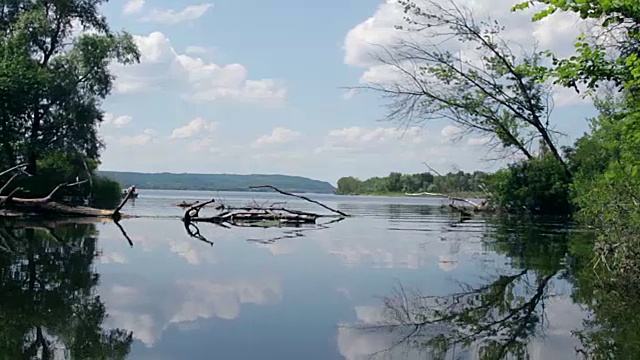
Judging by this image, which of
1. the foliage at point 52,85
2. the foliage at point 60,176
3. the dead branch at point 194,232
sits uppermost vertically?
the foliage at point 52,85

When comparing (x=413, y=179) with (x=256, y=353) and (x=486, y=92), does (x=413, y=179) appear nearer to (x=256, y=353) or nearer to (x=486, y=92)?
(x=486, y=92)

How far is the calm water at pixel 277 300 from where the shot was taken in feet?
24.9

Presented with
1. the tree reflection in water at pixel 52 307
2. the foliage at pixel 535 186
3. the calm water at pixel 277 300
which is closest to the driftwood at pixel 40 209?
the calm water at pixel 277 300

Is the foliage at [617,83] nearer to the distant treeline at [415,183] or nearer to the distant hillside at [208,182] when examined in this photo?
the distant treeline at [415,183]

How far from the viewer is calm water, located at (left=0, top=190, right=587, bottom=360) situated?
7598mm

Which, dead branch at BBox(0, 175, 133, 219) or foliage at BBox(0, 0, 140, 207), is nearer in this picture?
dead branch at BBox(0, 175, 133, 219)

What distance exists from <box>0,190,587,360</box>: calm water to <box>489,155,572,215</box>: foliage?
71.8 feet

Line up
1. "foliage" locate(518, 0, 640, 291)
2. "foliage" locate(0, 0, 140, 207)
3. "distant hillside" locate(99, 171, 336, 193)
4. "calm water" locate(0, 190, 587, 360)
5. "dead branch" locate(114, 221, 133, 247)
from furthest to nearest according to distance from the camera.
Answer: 1. "distant hillside" locate(99, 171, 336, 193)
2. "foliage" locate(0, 0, 140, 207)
3. "dead branch" locate(114, 221, 133, 247)
4. "foliage" locate(518, 0, 640, 291)
5. "calm water" locate(0, 190, 587, 360)

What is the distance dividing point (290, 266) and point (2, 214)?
17614 millimetres

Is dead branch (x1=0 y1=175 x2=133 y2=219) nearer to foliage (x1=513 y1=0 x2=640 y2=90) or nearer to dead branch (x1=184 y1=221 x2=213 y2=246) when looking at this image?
dead branch (x1=184 y1=221 x2=213 y2=246)

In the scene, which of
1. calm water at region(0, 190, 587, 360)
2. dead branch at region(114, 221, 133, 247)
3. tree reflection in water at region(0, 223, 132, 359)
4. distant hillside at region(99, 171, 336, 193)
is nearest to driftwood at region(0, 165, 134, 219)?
dead branch at region(114, 221, 133, 247)

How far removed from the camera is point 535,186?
4109cm

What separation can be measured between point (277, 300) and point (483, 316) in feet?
10.1

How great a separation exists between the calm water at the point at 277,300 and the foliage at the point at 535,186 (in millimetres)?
21879
